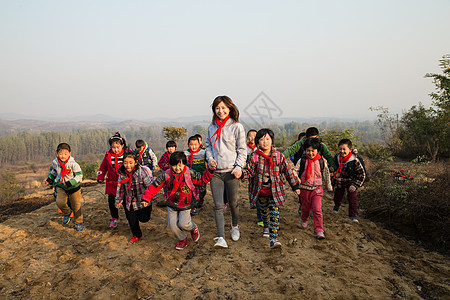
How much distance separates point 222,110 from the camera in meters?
3.63

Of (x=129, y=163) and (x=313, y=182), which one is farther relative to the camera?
(x=313, y=182)

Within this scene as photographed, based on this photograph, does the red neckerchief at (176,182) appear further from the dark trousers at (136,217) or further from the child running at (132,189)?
the dark trousers at (136,217)

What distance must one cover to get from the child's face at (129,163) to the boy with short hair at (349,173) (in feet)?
13.3

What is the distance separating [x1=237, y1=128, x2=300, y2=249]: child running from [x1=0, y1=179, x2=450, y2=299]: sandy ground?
0.53 meters

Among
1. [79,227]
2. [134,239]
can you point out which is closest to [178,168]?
[134,239]

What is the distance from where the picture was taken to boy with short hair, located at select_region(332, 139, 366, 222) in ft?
16.0

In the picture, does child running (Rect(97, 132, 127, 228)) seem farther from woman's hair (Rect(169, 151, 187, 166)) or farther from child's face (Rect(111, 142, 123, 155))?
woman's hair (Rect(169, 151, 187, 166))

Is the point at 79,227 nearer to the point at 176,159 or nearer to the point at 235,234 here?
the point at 176,159

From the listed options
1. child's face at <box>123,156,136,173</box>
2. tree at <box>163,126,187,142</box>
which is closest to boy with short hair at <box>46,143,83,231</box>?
child's face at <box>123,156,136,173</box>

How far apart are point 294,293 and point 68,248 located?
3569 millimetres

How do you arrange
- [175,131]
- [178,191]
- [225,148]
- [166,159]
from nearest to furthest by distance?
[225,148] → [178,191] → [166,159] → [175,131]

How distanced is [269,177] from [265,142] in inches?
22.3

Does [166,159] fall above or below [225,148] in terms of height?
below

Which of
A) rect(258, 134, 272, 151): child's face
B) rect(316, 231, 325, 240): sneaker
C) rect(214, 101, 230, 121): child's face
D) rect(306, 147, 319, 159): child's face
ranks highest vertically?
rect(214, 101, 230, 121): child's face
